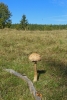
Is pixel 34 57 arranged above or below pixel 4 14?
above

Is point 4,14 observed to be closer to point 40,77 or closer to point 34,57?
point 40,77

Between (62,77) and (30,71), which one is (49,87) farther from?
(30,71)

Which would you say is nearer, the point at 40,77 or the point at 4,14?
the point at 40,77

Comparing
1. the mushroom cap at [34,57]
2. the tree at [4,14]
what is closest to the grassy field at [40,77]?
the mushroom cap at [34,57]

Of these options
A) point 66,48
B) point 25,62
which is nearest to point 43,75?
point 25,62

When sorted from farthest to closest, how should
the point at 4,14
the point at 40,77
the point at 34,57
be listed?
the point at 4,14 → the point at 40,77 → the point at 34,57

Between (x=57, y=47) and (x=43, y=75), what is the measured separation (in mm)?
4198

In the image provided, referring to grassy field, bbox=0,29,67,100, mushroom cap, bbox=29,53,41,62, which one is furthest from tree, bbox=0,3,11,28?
mushroom cap, bbox=29,53,41,62

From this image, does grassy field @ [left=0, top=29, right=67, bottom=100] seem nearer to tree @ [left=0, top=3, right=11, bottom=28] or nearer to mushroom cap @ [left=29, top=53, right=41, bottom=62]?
mushroom cap @ [left=29, top=53, right=41, bottom=62]

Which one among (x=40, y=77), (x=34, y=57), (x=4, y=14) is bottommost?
(x=4, y=14)

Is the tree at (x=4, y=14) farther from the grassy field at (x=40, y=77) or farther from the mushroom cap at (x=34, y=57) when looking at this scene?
the mushroom cap at (x=34, y=57)

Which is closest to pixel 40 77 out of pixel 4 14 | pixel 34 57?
pixel 34 57

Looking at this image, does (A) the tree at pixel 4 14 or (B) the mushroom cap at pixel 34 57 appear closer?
(B) the mushroom cap at pixel 34 57

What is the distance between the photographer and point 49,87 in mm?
5090
